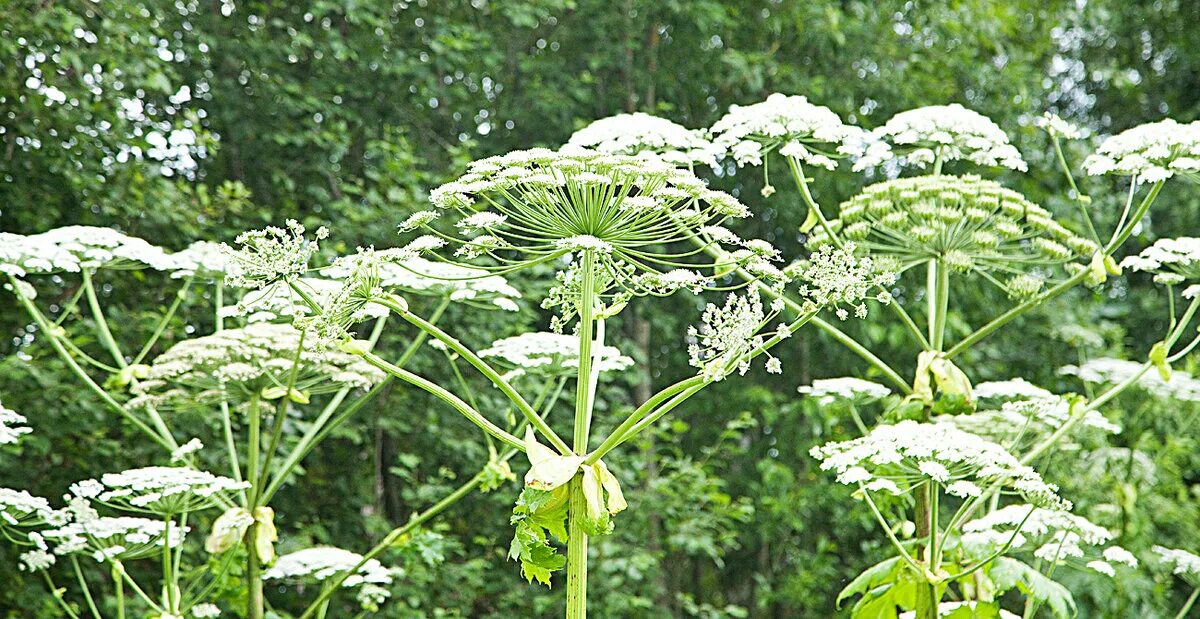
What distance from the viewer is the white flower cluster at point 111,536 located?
9.27 ft

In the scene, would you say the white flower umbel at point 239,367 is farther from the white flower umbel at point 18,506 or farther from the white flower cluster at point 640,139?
the white flower cluster at point 640,139

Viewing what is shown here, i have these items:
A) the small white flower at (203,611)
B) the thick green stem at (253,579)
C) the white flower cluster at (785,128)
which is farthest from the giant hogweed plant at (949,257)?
the small white flower at (203,611)

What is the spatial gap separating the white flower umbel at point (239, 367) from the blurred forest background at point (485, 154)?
144 cm

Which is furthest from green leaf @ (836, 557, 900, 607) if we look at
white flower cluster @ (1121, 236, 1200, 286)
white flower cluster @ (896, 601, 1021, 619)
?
white flower cluster @ (1121, 236, 1200, 286)

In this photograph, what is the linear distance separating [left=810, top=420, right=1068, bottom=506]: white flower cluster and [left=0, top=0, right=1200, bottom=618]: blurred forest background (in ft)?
7.88

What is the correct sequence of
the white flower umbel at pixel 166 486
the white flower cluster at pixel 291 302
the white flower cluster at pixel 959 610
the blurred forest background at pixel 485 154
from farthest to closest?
the blurred forest background at pixel 485 154, the white flower cluster at pixel 959 610, the white flower umbel at pixel 166 486, the white flower cluster at pixel 291 302

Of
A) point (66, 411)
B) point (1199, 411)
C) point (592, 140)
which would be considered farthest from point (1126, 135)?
point (66, 411)

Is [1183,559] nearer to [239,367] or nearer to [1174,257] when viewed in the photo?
[1174,257]

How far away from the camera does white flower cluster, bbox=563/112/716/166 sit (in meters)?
2.93

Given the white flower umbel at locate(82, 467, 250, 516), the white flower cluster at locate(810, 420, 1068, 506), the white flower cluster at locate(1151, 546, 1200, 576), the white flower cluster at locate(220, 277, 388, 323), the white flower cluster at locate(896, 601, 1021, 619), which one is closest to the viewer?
the white flower cluster at locate(220, 277, 388, 323)

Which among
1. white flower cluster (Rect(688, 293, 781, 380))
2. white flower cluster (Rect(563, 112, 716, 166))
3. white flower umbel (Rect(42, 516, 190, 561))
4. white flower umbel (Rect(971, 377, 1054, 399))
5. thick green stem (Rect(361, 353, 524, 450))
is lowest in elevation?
white flower umbel (Rect(42, 516, 190, 561))

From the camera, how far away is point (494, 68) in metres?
6.09

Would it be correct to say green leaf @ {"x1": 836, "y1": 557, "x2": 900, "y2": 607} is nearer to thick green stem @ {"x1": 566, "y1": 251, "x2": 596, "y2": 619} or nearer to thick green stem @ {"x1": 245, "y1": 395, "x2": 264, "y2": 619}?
thick green stem @ {"x1": 566, "y1": 251, "x2": 596, "y2": 619}

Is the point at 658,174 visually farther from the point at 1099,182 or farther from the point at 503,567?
the point at 1099,182
